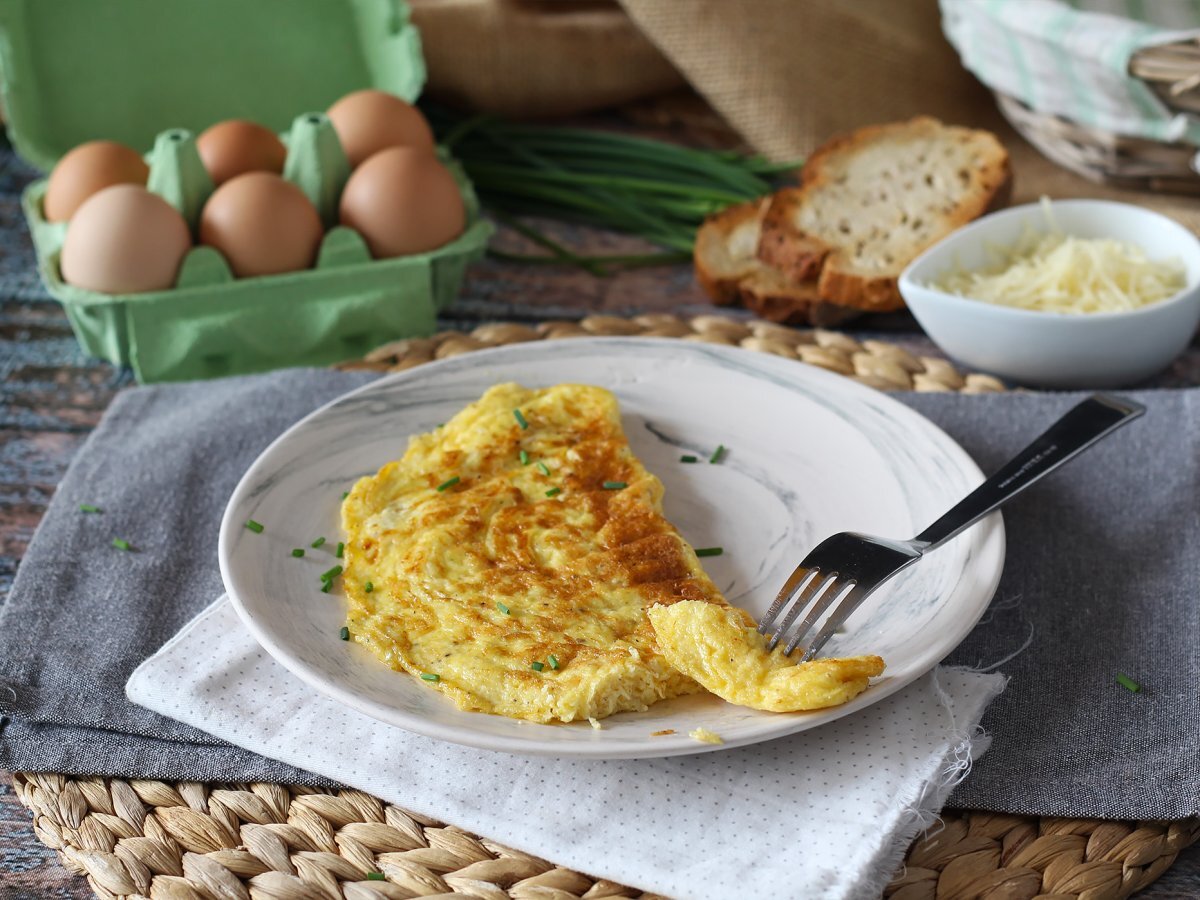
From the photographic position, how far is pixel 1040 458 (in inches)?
83.2

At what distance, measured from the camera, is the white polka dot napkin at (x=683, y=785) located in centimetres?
162

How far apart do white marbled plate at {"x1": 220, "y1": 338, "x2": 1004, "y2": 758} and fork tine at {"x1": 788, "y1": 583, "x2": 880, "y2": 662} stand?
0.07 meters

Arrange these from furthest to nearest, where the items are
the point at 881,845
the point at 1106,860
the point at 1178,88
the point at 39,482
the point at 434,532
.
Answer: the point at 1178,88 < the point at 39,482 < the point at 434,532 < the point at 1106,860 < the point at 881,845

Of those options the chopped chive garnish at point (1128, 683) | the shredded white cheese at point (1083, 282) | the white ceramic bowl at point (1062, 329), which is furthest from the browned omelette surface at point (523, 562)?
the shredded white cheese at point (1083, 282)

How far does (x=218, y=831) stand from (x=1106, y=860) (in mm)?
1201

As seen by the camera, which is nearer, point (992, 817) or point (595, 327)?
point (992, 817)

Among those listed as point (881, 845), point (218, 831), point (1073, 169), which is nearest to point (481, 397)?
point (218, 831)

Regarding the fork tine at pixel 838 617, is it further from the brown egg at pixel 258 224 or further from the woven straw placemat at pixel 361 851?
the brown egg at pixel 258 224

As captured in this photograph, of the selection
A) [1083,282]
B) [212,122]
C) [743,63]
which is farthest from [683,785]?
[212,122]

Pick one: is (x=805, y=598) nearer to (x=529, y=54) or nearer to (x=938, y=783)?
(x=938, y=783)

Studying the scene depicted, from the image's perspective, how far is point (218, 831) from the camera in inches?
71.6

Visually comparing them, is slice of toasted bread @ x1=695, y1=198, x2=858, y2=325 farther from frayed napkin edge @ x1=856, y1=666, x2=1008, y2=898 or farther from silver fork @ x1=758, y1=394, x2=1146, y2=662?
frayed napkin edge @ x1=856, y1=666, x2=1008, y2=898

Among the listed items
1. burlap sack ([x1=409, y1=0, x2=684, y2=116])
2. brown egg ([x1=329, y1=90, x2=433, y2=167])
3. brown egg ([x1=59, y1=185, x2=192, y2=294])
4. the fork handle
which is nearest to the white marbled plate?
the fork handle

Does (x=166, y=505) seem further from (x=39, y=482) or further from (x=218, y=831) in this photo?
(x=218, y=831)
